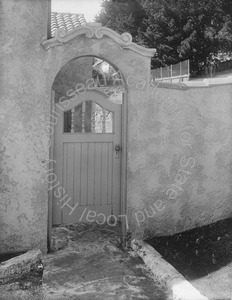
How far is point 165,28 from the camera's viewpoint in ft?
82.0

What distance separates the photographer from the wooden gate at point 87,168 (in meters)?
5.23

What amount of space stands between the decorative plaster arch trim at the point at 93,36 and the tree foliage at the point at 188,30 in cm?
1924

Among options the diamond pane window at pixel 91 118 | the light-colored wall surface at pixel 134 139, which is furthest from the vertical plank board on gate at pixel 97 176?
the diamond pane window at pixel 91 118

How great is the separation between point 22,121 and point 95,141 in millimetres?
1134

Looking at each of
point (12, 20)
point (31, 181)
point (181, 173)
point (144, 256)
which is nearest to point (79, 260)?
point (144, 256)

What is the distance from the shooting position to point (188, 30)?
24.1m

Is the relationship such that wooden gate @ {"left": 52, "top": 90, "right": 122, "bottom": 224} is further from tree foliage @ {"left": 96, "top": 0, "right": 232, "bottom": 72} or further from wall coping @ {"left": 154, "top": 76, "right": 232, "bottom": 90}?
tree foliage @ {"left": 96, "top": 0, "right": 232, "bottom": 72}

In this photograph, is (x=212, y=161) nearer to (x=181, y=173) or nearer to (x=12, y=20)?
(x=181, y=173)

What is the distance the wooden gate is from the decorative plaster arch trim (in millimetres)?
775

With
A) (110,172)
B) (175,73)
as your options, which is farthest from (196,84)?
(175,73)

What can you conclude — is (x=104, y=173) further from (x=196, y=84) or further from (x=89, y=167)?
(x=196, y=84)

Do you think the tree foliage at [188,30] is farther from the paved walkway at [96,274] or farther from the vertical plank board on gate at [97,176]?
the paved walkway at [96,274]

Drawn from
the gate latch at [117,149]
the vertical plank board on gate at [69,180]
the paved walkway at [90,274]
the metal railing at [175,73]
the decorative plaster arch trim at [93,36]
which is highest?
the metal railing at [175,73]

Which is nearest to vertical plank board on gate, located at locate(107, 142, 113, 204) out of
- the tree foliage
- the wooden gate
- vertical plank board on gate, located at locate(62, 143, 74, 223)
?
the wooden gate
